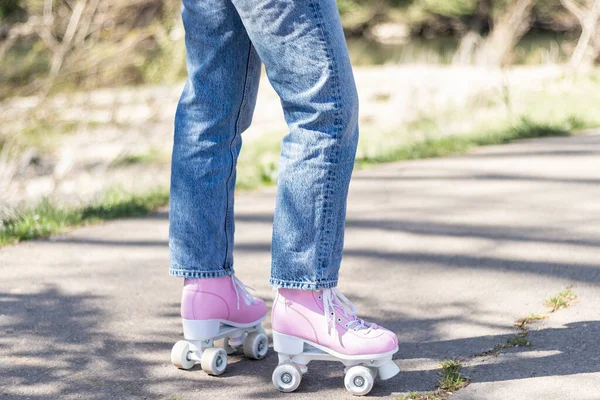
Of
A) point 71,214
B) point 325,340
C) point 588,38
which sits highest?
point 588,38

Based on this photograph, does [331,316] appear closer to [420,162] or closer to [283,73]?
[283,73]

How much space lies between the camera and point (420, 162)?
4727mm

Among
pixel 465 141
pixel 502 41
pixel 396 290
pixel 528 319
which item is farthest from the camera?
pixel 502 41

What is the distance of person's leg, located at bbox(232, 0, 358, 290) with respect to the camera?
1.84 m

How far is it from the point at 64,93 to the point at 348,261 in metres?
5.02

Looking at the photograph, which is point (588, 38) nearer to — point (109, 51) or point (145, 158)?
point (145, 158)

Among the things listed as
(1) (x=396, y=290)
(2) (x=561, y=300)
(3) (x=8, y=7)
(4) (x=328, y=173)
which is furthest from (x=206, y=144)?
(3) (x=8, y=7)

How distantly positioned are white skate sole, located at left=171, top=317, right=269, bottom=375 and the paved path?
0.03m

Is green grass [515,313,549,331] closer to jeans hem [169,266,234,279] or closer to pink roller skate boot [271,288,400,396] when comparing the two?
pink roller skate boot [271,288,400,396]

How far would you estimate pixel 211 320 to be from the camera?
2113mm

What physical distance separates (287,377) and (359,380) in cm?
18

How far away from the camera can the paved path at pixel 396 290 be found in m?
2.04

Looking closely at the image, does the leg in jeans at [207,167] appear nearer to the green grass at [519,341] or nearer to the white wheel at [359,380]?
the white wheel at [359,380]

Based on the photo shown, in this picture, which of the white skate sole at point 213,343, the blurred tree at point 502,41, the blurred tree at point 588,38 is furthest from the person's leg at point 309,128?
the blurred tree at point 502,41
